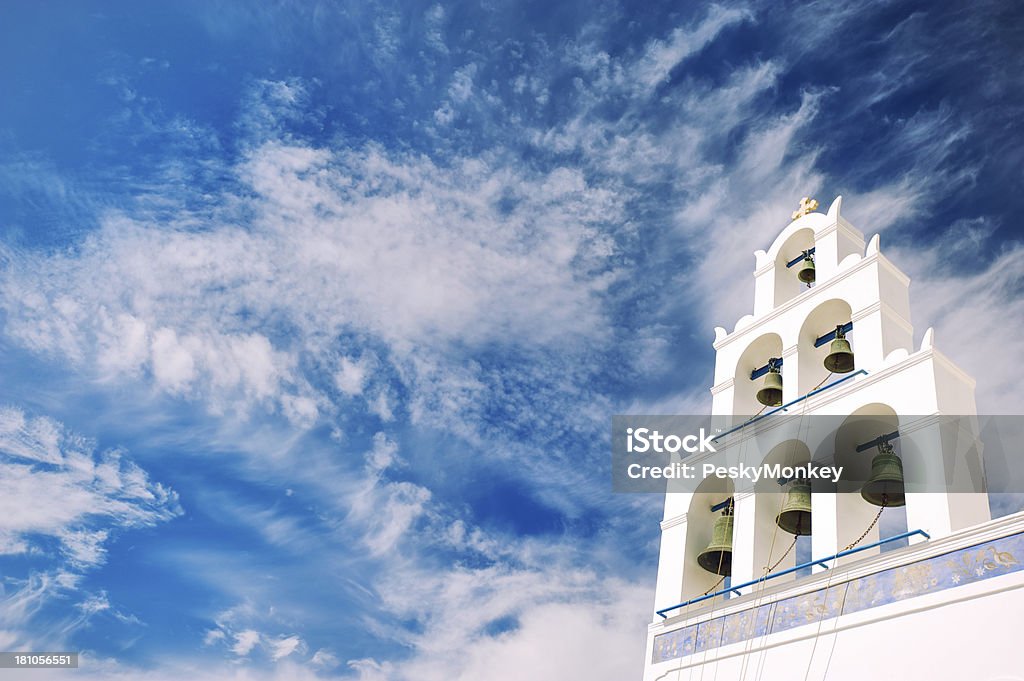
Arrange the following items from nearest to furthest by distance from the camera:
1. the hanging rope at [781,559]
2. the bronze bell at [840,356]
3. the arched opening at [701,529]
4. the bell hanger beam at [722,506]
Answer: the hanging rope at [781,559], the arched opening at [701,529], the bronze bell at [840,356], the bell hanger beam at [722,506]

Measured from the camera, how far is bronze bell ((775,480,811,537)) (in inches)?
414

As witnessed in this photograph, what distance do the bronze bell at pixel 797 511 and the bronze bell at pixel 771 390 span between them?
4.99ft

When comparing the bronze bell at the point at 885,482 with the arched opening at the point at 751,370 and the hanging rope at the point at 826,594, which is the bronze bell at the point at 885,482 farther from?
the arched opening at the point at 751,370

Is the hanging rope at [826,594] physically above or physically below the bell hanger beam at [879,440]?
below

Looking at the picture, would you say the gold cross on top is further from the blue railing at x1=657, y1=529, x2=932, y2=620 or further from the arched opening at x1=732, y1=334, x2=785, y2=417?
the blue railing at x1=657, y1=529, x2=932, y2=620

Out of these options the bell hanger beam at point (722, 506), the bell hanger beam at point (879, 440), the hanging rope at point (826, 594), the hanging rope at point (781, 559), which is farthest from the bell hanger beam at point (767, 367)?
the hanging rope at point (826, 594)

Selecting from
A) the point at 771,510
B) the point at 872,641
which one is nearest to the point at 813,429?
the point at 771,510

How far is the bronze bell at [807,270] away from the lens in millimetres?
12781

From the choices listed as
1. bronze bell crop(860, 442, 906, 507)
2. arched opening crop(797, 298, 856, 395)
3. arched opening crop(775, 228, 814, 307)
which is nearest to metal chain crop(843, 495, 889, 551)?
bronze bell crop(860, 442, 906, 507)

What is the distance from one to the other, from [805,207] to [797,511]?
4.34 m

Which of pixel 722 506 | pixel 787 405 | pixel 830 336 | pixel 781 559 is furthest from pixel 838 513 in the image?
pixel 830 336

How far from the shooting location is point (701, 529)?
1157 centimetres

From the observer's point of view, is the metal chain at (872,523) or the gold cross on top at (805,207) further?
the gold cross on top at (805,207)

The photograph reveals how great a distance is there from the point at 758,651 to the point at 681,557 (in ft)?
6.32
